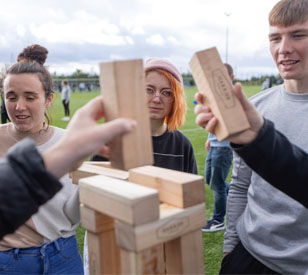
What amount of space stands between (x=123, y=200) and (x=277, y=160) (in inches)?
26.7

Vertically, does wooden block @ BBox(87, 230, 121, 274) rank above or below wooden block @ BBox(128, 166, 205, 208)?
below

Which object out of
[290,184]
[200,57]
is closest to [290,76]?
[290,184]

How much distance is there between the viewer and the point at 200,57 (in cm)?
123

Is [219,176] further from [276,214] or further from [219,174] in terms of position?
[276,214]

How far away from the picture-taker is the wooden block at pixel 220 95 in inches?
46.7

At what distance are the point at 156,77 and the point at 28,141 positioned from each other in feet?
4.92

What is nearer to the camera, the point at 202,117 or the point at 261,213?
the point at 202,117

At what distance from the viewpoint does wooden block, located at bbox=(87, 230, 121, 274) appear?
1224 mm

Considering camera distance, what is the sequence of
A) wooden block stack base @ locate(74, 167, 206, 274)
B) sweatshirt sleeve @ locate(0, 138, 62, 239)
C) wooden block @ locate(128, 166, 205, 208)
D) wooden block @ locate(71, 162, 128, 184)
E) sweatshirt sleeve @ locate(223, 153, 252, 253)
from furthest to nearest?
sweatshirt sleeve @ locate(223, 153, 252, 253), wooden block @ locate(71, 162, 128, 184), wooden block @ locate(128, 166, 205, 208), wooden block stack base @ locate(74, 167, 206, 274), sweatshirt sleeve @ locate(0, 138, 62, 239)

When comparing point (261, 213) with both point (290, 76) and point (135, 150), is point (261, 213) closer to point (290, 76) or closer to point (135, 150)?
point (290, 76)

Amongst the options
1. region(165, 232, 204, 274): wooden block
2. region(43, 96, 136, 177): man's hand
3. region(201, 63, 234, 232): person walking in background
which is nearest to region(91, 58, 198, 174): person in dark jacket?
region(165, 232, 204, 274): wooden block

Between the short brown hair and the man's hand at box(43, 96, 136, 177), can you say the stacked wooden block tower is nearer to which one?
the man's hand at box(43, 96, 136, 177)

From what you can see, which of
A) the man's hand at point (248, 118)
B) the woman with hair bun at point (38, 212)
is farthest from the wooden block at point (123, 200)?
the woman with hair bun at point (38, 212)

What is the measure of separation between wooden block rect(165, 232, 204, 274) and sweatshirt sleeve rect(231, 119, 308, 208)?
0.38 m
